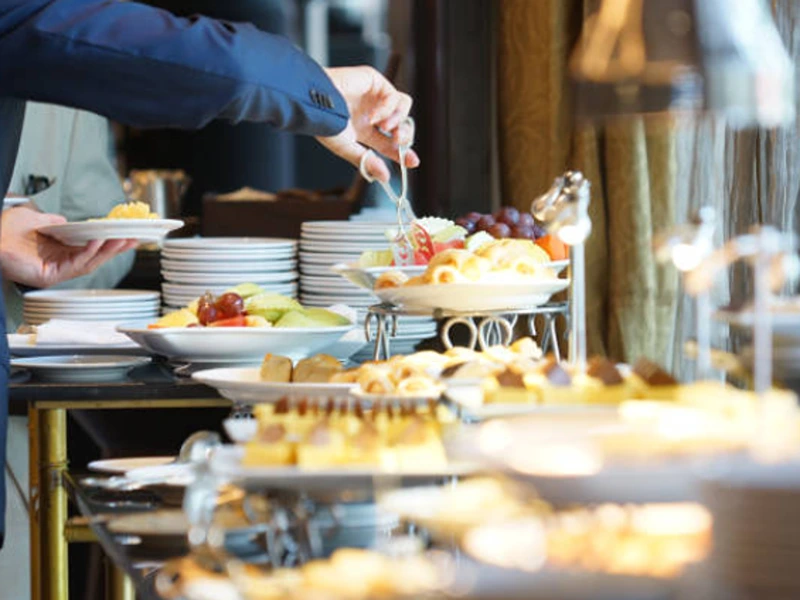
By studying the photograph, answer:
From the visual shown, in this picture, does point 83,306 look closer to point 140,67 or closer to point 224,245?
point 224,245

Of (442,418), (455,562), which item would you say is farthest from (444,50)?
(455,562)

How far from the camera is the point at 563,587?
39.2 inches

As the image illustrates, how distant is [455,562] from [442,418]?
0.29m

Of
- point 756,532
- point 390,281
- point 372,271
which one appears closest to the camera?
point 756,532

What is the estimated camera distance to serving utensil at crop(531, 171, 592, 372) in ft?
5.37

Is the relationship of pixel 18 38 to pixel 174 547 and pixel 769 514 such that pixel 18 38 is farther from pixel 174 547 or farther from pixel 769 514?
pixel 769 514

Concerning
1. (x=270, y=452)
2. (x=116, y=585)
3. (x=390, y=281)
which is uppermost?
(x=390, y=281)

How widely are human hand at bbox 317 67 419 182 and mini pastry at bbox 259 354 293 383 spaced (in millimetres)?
418

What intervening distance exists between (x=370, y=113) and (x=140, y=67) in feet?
1.84

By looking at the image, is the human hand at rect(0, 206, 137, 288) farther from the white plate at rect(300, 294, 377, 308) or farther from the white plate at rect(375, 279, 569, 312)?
the white plate at rect(375, 279, 569, 312)

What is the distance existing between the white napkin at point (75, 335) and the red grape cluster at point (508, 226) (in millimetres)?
739

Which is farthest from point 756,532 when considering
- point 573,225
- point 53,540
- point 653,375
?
point 53,540

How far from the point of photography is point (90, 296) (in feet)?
11.3

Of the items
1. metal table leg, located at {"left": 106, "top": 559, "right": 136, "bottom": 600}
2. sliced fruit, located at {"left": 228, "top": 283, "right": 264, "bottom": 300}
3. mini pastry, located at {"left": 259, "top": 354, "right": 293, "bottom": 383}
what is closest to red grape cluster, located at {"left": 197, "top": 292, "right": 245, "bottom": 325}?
sliced fruit, located at {"left": 228, "top": 283, "right": 264, "bottom": 300}
